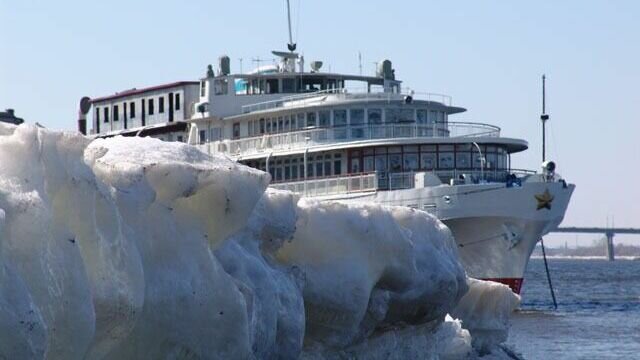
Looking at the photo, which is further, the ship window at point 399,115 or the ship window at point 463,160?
the ship window at point 399,115

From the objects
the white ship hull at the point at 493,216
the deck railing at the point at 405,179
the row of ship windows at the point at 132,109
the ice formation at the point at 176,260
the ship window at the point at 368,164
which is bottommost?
the white ship hull at the point at 493,216

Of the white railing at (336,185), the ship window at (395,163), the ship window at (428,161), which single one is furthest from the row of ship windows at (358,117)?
the ship window at (428,161)

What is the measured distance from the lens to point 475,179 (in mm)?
46500

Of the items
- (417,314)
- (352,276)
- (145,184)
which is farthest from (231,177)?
(417,314)

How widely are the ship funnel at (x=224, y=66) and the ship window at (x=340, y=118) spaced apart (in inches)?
268

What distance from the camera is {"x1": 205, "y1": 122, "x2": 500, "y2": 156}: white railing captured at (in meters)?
48.2

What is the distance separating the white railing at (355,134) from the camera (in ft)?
158

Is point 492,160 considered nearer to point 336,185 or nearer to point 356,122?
point 356,122

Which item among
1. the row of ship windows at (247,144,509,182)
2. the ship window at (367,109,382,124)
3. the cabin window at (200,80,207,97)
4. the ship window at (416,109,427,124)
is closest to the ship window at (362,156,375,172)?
the row of ship windows at (247,144,509,182)

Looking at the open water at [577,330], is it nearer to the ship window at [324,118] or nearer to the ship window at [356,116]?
the ship window at [356,116]

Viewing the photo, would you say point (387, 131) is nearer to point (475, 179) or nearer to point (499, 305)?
point (475, 179)

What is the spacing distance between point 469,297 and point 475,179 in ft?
68.8

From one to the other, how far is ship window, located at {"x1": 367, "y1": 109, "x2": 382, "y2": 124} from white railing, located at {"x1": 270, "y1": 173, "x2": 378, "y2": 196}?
2191 millimetres

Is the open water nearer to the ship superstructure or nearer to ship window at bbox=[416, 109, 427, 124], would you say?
the ship superstructure
